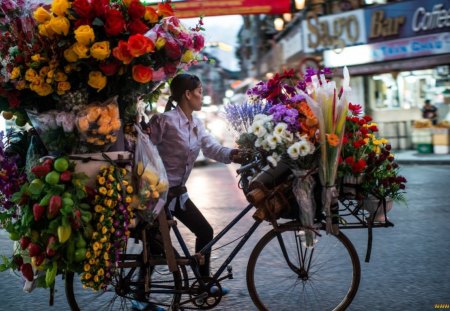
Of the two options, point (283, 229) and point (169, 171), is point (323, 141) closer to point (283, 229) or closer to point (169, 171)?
point (283, 229)

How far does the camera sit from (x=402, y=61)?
1922 cm

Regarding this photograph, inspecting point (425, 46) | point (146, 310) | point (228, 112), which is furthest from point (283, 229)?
point (425, 46)

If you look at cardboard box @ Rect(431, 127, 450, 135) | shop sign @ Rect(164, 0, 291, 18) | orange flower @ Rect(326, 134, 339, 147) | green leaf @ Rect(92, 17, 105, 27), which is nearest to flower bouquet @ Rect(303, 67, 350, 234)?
orange flower @ Rect(326, 134, 339, 147)

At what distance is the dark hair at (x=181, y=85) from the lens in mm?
4301

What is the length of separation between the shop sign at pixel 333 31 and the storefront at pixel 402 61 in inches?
8.5

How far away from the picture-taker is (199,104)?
4.34 m

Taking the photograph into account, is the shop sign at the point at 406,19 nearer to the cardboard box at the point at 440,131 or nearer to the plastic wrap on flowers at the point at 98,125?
the cardboard box at the point at 440,131

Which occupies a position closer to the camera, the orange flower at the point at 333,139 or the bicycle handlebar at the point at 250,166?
the orange flower at the point at 333,139

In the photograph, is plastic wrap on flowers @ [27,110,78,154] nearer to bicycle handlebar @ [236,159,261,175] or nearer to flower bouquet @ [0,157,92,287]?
flower bouquet @ [0,157,92,287]

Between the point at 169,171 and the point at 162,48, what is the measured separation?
3.70 ft

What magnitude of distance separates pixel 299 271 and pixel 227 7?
40.1 feet

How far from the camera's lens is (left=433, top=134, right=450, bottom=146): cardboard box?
18125 millimetres

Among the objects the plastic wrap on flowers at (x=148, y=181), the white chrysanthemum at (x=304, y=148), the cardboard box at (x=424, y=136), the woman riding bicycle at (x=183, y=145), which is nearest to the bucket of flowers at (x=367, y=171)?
the white chrysanthemum at (x=304, y=148)

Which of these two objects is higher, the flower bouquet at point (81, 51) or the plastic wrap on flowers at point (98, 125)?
the flower bouquet at point (81, 51)
